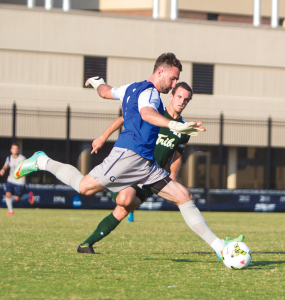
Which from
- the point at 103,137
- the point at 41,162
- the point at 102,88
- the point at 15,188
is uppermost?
the point at 102,88

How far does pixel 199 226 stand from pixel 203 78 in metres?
22.9

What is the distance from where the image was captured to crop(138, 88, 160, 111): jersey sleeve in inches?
197

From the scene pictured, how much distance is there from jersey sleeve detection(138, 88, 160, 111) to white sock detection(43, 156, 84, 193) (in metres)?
1.09

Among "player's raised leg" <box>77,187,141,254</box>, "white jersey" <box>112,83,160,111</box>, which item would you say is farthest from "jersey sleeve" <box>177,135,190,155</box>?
"white jersey" <box>112,83,160,111</box>

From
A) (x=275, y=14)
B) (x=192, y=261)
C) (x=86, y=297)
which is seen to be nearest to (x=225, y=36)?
(x=275, y=14)

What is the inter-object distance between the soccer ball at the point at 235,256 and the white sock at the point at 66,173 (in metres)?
1.60

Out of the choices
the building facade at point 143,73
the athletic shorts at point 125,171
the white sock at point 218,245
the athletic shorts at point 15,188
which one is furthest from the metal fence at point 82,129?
the white sock at point 218,245

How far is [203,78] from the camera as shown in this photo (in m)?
27.6

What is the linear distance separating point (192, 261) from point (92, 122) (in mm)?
19207

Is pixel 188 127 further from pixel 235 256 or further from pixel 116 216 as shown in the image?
pixel 116 216

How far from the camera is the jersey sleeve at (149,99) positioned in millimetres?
4992

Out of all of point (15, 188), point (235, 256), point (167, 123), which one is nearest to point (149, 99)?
point (167, 123)

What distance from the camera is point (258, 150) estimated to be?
28.8 m

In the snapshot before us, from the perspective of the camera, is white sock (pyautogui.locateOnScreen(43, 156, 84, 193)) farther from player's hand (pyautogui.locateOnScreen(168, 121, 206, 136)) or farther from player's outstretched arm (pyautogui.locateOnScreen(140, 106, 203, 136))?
player's hand (pyautogui.locateOnScreen(168, 121, 206, 136))
